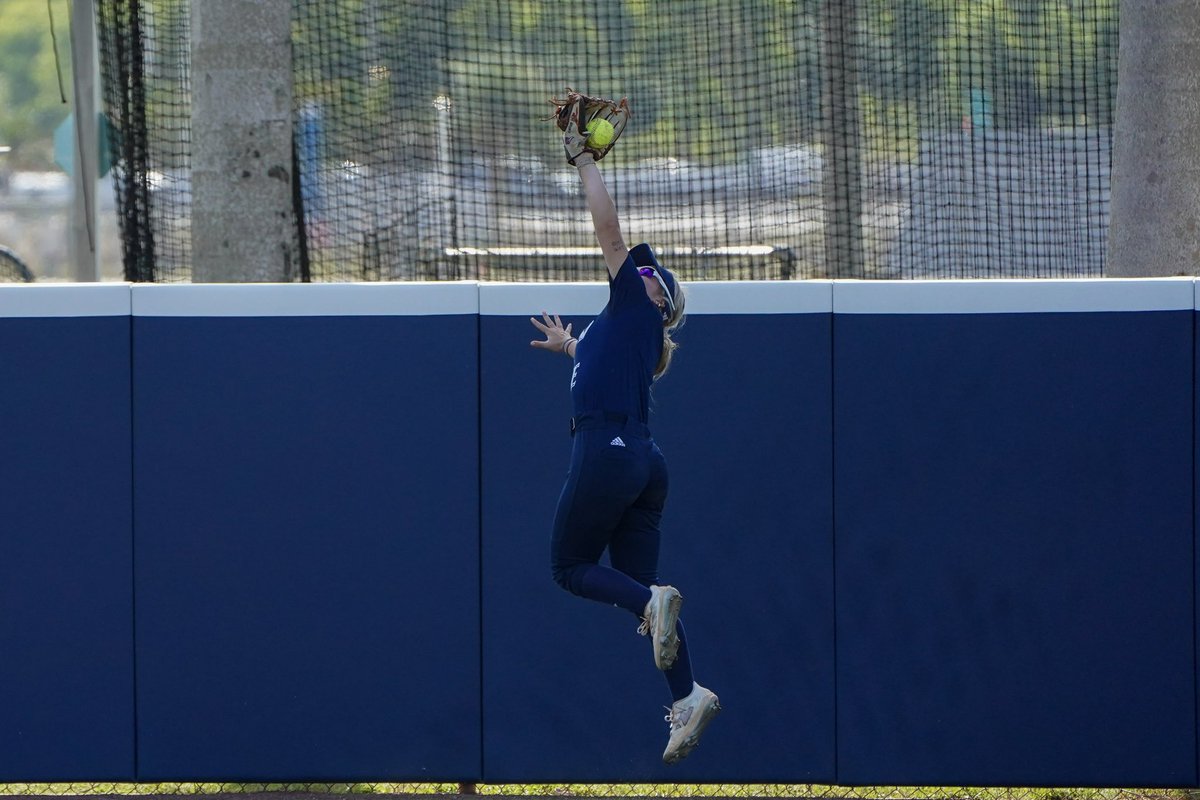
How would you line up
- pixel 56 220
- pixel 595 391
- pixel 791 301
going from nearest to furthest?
pixel 595 391 → pixel 791 301 → pixel 56 220

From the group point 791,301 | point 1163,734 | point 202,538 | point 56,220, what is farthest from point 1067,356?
point 56,220

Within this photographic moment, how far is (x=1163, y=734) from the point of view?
5.44 metres

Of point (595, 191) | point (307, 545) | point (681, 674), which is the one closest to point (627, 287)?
point (595, 191)

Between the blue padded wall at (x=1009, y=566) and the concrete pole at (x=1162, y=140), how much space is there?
1.50m

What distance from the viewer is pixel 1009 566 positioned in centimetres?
544

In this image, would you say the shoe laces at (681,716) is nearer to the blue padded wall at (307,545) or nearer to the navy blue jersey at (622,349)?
the navy blue jersey at (622,349)

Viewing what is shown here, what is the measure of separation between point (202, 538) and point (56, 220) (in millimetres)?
22125

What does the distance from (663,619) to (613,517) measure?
37 cm

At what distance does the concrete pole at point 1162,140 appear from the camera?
21.7 ft

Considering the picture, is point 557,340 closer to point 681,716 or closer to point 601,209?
point 601,209

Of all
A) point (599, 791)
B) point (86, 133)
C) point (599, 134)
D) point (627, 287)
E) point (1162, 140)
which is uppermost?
point (86, 133)

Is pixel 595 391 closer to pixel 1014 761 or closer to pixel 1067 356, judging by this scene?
pixel 1067 356

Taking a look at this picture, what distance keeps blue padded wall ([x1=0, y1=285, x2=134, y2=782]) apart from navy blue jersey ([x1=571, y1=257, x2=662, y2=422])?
1.95 m

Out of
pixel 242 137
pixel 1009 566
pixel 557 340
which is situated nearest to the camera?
pixel 557 340
